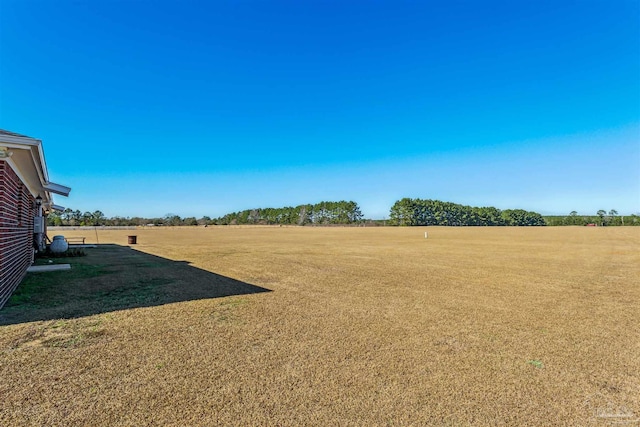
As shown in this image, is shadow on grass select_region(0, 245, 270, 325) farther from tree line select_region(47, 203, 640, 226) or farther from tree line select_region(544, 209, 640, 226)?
tree line select_region(544, 209, 640, 226)

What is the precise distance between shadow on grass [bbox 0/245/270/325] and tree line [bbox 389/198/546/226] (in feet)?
288

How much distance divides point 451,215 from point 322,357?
341ft

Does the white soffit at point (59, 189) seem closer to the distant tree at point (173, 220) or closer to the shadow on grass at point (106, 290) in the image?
the shadow on grass at point (106, 290)

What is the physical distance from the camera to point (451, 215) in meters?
99.4

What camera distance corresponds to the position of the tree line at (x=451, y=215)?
309ft

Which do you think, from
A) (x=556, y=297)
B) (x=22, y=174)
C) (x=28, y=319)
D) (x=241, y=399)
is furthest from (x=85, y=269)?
(x=556, y=297)

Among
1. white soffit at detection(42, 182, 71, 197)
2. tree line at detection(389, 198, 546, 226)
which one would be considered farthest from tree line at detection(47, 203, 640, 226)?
white soffit at detection(42, 182, 71, 197)

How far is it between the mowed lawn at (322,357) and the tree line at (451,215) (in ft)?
289

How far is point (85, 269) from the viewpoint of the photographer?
10.6 m

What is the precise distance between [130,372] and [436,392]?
3.21 meters

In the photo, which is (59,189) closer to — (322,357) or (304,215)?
(322,357)

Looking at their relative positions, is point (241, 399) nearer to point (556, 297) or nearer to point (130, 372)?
point (130, 372)

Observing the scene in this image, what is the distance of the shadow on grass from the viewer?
5812mm

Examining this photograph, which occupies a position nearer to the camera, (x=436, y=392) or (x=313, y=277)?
(x=436, y=392)
